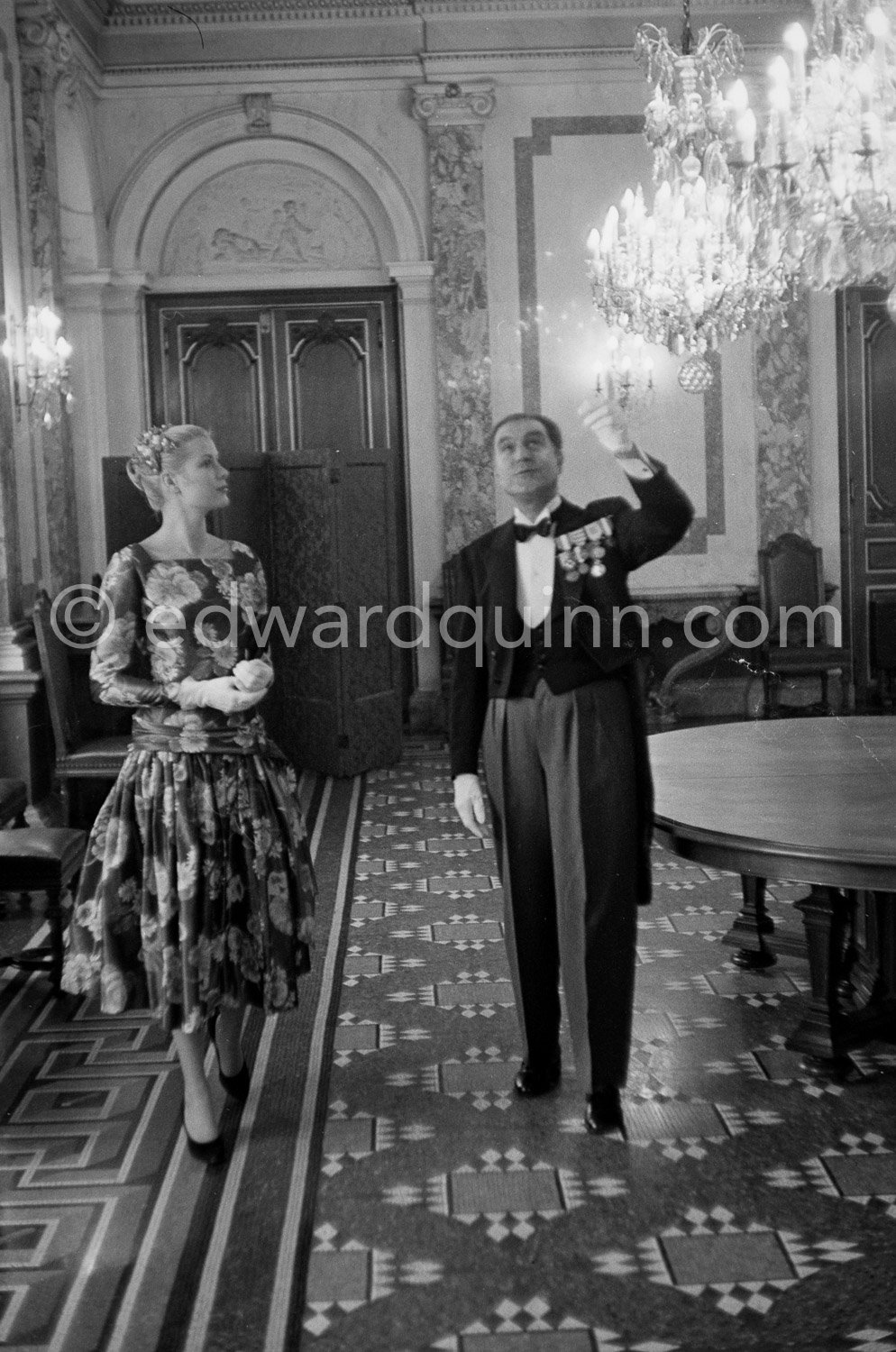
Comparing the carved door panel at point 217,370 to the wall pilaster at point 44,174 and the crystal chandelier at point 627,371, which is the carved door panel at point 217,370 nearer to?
the wall pilaster at point 44,174

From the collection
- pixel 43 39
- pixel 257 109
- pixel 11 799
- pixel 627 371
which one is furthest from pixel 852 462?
pixel 11 799

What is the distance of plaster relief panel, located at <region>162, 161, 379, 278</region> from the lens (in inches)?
378

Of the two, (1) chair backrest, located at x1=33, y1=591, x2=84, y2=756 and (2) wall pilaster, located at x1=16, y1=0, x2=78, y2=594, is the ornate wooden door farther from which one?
(1) chair backrest, located at x1=33, y1=591, x2=84, y2=756

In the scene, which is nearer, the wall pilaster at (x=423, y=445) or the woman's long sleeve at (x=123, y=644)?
the woman's long sleeve at (x=123, y=644)

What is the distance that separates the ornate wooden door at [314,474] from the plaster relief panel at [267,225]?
242mm

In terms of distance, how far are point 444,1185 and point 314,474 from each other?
5.83 metres

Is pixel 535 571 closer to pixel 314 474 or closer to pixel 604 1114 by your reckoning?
pixel 604 1114

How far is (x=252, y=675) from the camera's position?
332 cm

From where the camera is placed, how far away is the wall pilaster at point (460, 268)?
930 cm

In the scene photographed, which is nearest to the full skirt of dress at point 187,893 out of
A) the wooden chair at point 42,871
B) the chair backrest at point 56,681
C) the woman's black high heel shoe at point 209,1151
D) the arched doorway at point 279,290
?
the woman's black high heel shoe at point 209,1151

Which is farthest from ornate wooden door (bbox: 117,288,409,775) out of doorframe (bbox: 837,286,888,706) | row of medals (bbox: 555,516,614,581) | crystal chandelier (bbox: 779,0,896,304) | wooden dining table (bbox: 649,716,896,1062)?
row of medals (bbox: 555,516,614,581)

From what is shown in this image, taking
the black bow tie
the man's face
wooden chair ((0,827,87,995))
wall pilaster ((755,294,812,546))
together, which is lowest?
wooden chair ((0,827,87,995))

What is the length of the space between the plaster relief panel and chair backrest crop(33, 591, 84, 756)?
3773 mm

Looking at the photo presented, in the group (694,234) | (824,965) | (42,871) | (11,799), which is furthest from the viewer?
(694,234)
